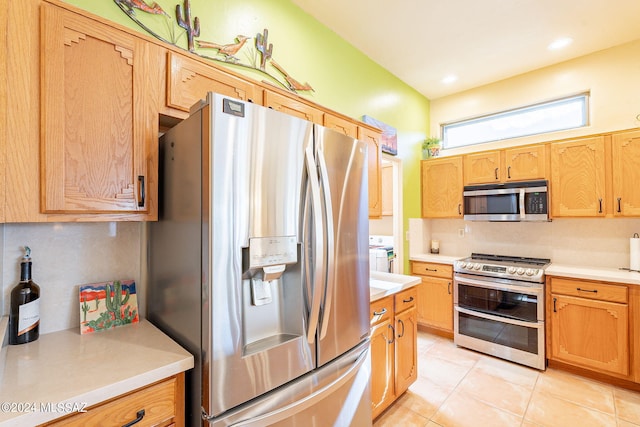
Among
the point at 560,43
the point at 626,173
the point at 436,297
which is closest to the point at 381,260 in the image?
the point at 436,297

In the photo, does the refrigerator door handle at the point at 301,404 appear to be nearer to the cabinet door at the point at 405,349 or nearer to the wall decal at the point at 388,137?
the cabinet door at the point at 405,349

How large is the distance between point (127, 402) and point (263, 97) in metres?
1.51

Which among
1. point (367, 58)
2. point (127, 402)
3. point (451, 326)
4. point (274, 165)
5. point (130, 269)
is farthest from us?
point (451, 326)

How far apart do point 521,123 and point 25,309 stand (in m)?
4.51

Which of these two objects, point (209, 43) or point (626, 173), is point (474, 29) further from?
point (209, 43)

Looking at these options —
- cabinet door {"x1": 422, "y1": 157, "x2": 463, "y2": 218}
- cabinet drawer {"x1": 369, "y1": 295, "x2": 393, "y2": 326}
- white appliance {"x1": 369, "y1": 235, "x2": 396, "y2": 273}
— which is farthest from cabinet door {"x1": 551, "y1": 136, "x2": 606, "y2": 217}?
cabinet drawer {"x1": 369, "y1": 295, "x2": 393, "y2": 326}

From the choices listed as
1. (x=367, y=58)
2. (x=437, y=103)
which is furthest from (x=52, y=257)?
(x=437, y=103)

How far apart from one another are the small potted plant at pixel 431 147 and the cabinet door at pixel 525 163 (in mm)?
829

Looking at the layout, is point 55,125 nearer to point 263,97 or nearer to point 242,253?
point 242,253

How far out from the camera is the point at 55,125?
1.03 meters

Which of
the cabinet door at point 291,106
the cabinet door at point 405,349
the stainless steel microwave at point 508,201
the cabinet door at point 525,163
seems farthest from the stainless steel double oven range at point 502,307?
the cabinet door at point 291,106

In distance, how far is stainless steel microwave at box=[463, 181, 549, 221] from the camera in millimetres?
2973

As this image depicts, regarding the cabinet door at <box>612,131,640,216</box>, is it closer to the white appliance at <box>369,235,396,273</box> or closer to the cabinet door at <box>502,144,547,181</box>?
the cabinet door at <box>502,144,547,181</box>

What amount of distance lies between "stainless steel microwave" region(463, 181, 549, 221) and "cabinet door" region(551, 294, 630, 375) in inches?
33.3
